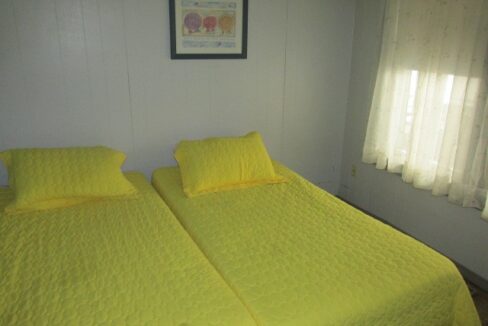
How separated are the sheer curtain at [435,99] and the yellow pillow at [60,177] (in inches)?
74.3

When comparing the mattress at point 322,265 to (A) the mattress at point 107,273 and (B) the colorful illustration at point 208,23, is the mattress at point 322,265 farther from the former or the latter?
(B) the colorful illustration at point 208,23

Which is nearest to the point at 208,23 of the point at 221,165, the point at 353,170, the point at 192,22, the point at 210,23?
the point at 210,23

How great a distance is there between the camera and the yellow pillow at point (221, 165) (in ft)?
7.93

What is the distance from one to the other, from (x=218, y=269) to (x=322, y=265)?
17.6 inches

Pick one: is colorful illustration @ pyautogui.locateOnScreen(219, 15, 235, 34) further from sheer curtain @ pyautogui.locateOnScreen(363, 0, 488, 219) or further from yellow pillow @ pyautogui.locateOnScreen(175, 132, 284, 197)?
sheer curtain @ pyautogui.locateOnScreen(363, 0, 488, 219)

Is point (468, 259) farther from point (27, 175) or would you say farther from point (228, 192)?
point (27, 175)

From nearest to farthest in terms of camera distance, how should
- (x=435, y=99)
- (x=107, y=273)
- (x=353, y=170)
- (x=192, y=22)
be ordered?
(x=107, y=273)
(x=435, y=99)
(x=192, y=22)
(x=353, y=170)

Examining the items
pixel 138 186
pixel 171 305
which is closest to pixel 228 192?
pixel 138 186

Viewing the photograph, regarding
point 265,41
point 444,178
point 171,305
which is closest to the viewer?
point 171,305

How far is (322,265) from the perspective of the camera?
167cm

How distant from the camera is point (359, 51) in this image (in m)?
3.15

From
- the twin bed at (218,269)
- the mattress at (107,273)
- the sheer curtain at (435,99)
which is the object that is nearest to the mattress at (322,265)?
the twin bed at (218,269)

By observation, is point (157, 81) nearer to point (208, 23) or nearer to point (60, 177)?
point (208, 23)

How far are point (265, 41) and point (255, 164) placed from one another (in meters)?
0.99
